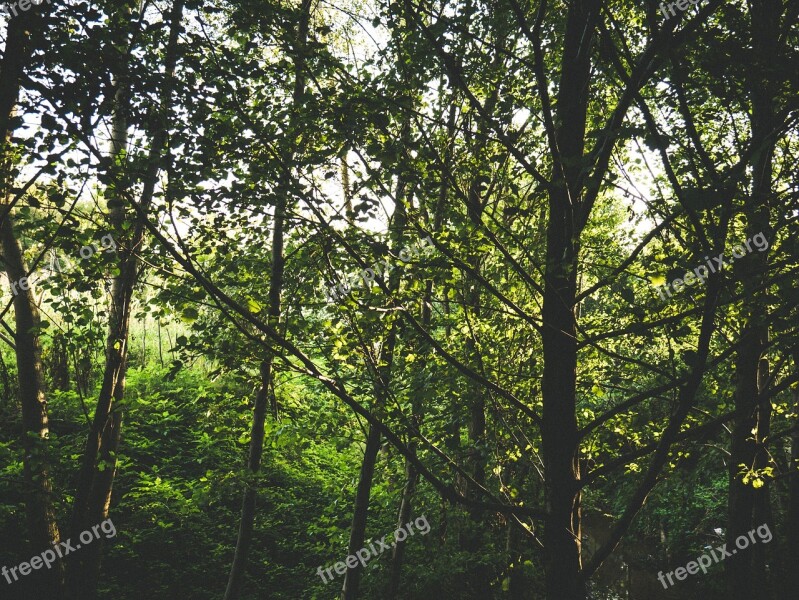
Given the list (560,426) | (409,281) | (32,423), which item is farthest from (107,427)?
(560,426)

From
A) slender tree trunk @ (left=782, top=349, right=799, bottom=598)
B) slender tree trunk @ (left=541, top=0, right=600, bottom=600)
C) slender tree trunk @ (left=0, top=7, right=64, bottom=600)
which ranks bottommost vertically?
slender tree trunk @ (left=782, top=349, right=799, bottom=598)

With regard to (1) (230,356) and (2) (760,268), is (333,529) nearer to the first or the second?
(1) (230,356)

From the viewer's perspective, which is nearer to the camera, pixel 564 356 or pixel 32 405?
pixel 564 356

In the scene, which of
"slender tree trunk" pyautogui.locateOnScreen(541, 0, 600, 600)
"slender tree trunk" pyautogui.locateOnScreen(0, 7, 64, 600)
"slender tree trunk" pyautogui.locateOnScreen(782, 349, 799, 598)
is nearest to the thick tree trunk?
"slender tree trunk" pyautogui.locateOnScreen(541, 0, 600, 600)

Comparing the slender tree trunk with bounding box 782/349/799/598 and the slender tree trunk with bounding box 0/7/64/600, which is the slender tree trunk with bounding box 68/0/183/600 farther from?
the slender tree trunk with bounding box 782/349/799/598

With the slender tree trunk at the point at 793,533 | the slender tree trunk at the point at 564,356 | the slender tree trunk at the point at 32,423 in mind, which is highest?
the slender tree trunk at the point at 32,423

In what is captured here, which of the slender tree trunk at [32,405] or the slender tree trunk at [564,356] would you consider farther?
the slender tree trunk at [32,405]

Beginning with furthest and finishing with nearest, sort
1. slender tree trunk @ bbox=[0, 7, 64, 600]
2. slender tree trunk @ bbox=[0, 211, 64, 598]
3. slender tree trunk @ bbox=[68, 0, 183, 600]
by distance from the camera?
slender tree trunk @ bbox=[0, 211, 64, 598], slender tree trunk @ bbox=[68, 0, 183, 600], slender tree trunk @ bbox=[0, 7, 64, 600]

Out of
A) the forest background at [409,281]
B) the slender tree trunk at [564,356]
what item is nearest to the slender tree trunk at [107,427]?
the forest background at [409,281]

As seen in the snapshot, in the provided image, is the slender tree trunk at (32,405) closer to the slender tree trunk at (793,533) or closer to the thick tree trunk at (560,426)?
the thick tree trunk at (560,426)

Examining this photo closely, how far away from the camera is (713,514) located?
37.7ft

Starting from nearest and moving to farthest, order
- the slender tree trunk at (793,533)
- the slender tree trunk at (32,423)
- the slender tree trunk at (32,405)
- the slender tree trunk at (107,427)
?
the slender tree trunk at (32,423), the slender tree trunk at (107,427), the slender tree trunk at (32,405), the slender tree trunk at (793,533)

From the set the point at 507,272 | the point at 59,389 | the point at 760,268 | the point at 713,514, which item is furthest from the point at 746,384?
the point at 59,389

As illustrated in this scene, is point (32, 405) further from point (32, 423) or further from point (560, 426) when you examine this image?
point (560, 426)
